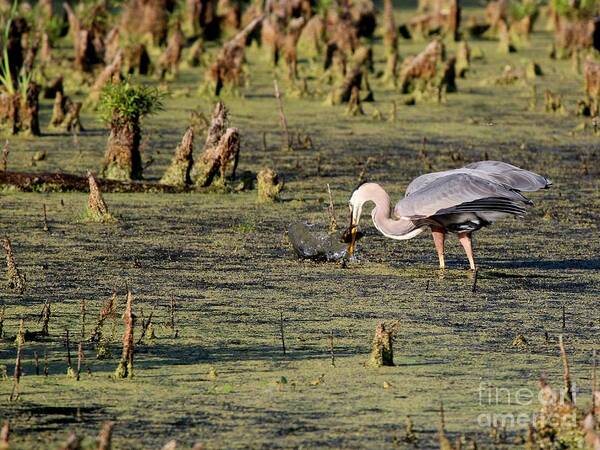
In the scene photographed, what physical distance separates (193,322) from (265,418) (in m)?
1.46

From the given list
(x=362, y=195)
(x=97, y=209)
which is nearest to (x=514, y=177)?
(x=362, y=195)

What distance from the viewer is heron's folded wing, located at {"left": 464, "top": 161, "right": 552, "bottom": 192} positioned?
24.3ft

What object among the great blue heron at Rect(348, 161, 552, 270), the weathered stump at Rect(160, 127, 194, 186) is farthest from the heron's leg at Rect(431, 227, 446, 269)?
the weathered stump at Rect(160, 127, 194, 186)

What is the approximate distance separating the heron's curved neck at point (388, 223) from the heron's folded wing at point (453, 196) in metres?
0.14

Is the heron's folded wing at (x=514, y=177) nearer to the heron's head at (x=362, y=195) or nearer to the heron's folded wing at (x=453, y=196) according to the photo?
the heron's folded wing at (x=453, y=196)

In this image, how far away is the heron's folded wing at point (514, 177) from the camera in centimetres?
741

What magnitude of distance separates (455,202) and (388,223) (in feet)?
1.50

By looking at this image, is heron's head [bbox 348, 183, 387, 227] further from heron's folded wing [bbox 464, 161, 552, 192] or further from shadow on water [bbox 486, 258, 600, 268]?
shadow on water [bbox 486, 258, 600, 268]

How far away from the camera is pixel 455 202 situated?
7.23 metres

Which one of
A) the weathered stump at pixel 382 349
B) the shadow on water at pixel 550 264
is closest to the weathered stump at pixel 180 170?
the shadow on water at pixel 550 264

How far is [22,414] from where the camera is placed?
485 cm

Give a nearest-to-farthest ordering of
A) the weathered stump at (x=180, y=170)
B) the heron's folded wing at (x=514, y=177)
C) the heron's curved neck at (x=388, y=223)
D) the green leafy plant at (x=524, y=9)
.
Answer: the heron's folded wing at (x=514, y=177) → the heron's curved neck at (x=388, y=223) → the weathered stump at (x=180, y=170) → the green leafy plant at (x=524, y=9)

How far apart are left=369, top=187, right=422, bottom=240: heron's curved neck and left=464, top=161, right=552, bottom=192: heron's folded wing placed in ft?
1.41

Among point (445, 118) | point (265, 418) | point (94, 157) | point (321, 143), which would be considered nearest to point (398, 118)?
point (445, 118)
